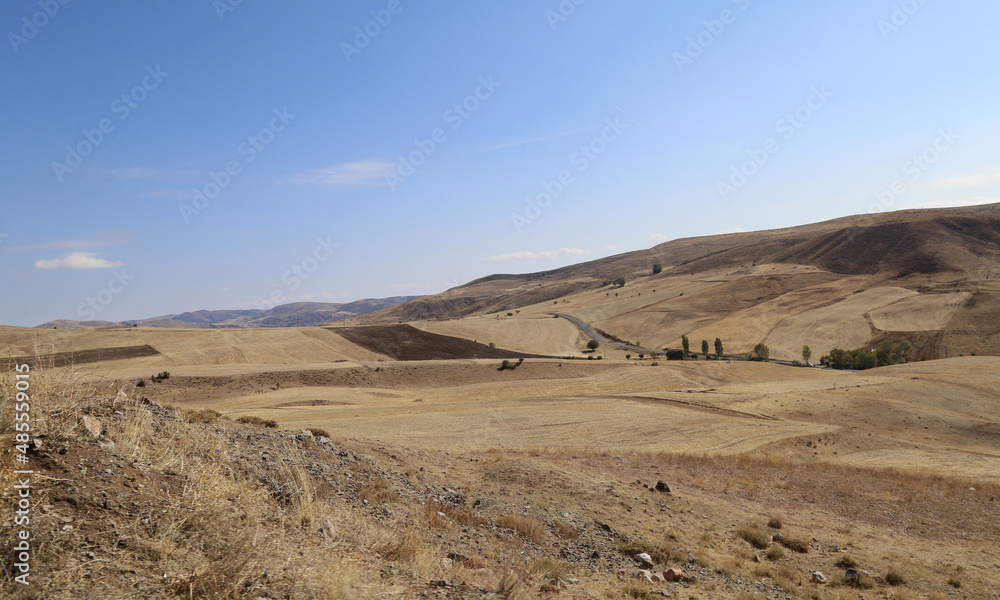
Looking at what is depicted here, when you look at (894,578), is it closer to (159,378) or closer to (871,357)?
(159,378)

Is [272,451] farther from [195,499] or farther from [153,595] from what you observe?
[153,595]

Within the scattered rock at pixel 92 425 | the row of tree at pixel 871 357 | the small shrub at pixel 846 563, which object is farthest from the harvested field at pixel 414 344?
the scattered rock at pixel 92 425

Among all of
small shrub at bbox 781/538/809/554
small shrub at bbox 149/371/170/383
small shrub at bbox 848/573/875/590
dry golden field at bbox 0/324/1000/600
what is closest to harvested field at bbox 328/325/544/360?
small shrub at bbox 149/371/170/383

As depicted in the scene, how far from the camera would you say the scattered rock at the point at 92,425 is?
273 inches

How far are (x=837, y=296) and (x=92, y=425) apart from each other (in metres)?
113

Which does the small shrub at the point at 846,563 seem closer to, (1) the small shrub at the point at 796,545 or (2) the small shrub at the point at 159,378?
(1) the small shrub at the point at 796,545

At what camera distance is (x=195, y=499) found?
6020 mm

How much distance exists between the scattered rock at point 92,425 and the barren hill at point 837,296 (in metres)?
76.6

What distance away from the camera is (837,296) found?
94812 mm

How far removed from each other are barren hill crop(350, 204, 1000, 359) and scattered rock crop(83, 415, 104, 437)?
76.6 meters

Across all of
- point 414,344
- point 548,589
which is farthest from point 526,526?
point 414,344

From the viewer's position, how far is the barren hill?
72.7 metres

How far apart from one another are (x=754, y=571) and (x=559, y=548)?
4305 millimetres

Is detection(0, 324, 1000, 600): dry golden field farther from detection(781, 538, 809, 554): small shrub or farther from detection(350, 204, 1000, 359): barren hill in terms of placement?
detection(350, 204, 1000, 359): barren hill
